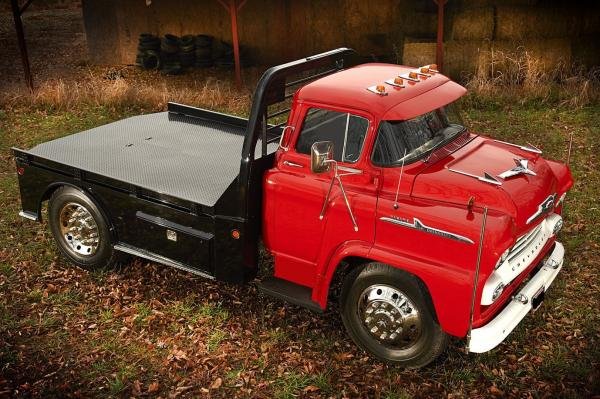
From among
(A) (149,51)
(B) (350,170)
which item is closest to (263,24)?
(A) (149,51)

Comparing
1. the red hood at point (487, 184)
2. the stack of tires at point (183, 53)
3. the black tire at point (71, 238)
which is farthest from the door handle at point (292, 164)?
the stack of tires at point (183, 53)

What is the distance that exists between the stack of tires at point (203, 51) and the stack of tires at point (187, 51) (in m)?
0.12

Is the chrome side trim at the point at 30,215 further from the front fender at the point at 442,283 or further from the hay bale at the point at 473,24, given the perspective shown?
the hay bale at the point at 473,24

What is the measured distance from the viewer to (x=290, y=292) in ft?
19.1

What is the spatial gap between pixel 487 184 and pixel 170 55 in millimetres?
14333

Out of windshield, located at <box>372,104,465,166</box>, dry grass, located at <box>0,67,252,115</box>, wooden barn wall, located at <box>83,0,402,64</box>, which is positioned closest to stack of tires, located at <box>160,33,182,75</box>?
wooden barn wall, located at <box>83,0,402,64</box>

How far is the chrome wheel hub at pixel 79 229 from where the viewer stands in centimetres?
687

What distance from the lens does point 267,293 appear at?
19.3ft

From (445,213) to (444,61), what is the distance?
412 inches

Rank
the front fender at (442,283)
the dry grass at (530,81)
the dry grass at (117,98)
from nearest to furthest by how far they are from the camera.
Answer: the front fender at (442,283) < the dry grass at (530,81) < the dry grass at (117,98)

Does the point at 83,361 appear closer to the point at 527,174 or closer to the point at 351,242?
the point at 351,242

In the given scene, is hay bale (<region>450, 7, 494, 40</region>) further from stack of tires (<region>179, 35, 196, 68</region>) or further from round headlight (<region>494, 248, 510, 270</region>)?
round headlight (<region>494, 248, 510, 270</region>)

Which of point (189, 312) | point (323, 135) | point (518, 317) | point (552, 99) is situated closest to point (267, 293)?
point (189, 312)

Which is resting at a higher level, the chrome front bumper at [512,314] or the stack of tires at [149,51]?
the stack of tires at [149,51]
